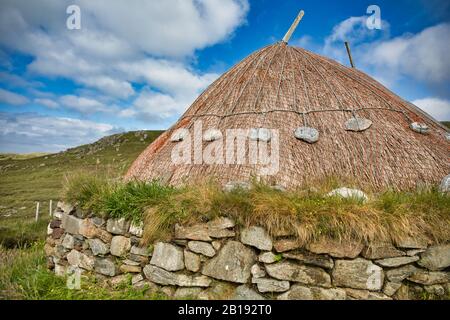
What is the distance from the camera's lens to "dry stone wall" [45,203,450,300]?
12.8 ft

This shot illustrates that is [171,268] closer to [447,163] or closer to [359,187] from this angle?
[359,187]

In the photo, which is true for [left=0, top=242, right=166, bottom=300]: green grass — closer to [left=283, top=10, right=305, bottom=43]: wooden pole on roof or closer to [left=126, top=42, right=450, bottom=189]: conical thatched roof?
[left=126, top=42, right=450, bottom=189]: conical thatched roof

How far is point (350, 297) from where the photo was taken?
3893mm

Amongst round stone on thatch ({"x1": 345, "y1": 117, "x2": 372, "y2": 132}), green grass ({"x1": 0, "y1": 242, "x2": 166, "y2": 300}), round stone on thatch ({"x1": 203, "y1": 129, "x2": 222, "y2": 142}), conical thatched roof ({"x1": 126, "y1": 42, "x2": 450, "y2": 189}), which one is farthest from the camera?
round stone on thatch ({"x1": 203, "y1": 129, "x2": 222, "y2": 142})

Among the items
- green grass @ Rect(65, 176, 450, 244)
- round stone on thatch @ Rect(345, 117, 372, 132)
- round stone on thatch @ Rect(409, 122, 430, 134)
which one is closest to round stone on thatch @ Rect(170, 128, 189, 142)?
green grass @ Rect(65, 176, 450, 244)

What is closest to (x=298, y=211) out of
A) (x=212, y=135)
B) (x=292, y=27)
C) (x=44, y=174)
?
(x=212, y=135)

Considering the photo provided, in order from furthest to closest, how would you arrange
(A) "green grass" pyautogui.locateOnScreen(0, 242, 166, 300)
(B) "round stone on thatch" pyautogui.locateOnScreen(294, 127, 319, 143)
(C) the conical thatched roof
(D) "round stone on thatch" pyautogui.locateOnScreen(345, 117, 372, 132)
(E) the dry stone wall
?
(D) "round stone on thatch" pyautogui.locateOnScreen(345, 117, 372, 132)
(B) "round stone on thatch" pyautogui.locateOnScreen(294, 127, 319, 143)
(C) the conical thatched roof
(A) "green grass" pyautogui.locateOnScreen(0, 242, 166, 300)
(E) the dry stone wall

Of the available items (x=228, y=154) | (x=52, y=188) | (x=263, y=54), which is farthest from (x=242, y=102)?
(x=52, y=188)

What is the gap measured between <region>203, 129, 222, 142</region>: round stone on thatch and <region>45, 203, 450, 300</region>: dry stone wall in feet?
8.10

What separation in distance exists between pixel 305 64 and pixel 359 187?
388 cm

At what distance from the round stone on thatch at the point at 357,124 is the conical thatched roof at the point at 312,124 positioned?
8 centimetres

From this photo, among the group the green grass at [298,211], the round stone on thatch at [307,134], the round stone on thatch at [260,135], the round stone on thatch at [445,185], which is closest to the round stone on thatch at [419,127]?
the round stone on thatch at [445,185]

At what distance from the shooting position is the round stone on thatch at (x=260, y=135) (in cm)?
592

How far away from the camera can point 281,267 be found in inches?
155
